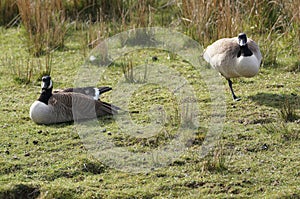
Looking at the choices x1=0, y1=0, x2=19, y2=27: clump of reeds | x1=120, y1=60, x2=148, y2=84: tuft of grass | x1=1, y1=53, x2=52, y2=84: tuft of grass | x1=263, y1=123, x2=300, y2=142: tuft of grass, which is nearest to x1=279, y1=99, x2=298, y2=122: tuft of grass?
x1=263, y1=123, x2=300, y2=142: tuft of grass

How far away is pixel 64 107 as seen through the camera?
6.97m

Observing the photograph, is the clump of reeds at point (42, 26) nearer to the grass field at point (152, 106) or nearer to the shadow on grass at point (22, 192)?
the grass field at point (152, 106)

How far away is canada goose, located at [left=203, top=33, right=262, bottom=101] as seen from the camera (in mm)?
7453

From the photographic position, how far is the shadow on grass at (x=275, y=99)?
7.36 m

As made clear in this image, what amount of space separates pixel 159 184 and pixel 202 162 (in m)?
0.56

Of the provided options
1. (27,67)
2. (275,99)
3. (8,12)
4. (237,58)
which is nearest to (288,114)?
(275,99)

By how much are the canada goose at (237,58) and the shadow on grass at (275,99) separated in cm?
27

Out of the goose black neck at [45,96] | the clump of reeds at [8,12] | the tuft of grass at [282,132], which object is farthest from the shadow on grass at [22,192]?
the clump of reeds at [8,12]

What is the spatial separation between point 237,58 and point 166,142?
64.7 inches

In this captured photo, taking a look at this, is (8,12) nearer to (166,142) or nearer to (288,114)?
(166,142)

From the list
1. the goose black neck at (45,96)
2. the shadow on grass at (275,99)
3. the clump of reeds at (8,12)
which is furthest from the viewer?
the clump of reeds at (8,12)

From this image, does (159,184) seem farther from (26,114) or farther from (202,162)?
(26,114)

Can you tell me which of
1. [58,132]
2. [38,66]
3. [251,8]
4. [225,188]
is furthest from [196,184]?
[251,8]

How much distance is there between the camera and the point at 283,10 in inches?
376
